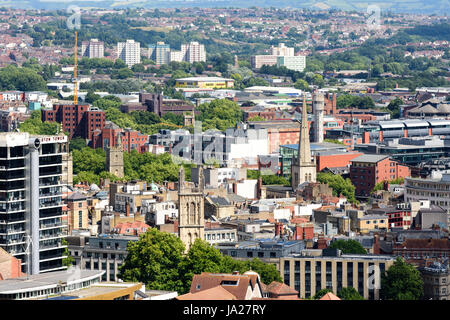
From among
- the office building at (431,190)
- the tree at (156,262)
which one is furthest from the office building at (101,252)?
the office building at (431,190)

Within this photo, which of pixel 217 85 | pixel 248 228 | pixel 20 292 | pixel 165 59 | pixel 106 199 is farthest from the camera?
pixel 165 59

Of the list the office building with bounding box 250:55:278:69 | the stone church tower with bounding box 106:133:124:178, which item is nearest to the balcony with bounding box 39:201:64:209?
the stone church tower with bounding box 106:133:124:178

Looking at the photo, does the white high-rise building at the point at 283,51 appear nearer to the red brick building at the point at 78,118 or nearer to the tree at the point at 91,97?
the tree at the point at 91,97

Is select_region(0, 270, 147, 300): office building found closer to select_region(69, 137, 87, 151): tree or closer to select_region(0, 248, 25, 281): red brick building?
select_region(0, 248, 25, 281): red brick building

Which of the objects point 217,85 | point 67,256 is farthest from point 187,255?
point 217,85
